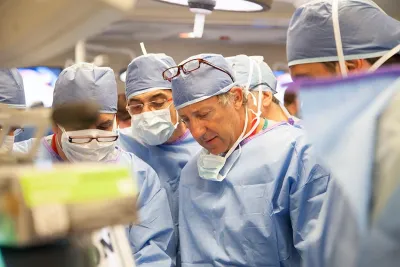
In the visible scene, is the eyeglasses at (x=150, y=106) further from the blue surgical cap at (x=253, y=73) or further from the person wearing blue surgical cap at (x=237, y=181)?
the person wearing blue surgical cap at (x=237, y=181)

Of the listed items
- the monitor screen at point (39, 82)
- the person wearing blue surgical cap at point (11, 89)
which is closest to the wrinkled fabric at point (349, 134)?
the person wearing blue surgical cap at point (11, 89)

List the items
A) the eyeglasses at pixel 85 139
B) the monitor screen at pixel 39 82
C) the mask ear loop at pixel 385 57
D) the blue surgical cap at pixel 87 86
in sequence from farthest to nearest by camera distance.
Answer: the monitor screen at pixel 39 82 → the blue surgical cap at pixel 87 86 → the eyeglasses at pixel 85 139 → the mask ear loop at pixel 385 57

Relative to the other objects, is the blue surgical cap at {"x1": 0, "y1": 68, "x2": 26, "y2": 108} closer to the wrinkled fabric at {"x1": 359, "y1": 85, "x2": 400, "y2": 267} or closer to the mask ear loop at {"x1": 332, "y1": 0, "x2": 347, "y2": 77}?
the mask ear loop at {"x1": 332, "y1": 0, "x2": 347, "y2": 77}

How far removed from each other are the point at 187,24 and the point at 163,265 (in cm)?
463

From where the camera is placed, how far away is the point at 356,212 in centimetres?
90

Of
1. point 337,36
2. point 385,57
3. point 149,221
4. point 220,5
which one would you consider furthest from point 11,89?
point 385,57

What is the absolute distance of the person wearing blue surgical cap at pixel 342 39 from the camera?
5.33ft

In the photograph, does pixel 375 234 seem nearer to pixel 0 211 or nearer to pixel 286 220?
pixel 0 211

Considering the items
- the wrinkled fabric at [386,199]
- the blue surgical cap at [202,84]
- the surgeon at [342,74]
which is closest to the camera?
the wrinkled fabric at [386,199]

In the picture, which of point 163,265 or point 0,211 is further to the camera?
point 163,265

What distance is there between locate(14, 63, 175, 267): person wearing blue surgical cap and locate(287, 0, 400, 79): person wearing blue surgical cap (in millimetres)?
949

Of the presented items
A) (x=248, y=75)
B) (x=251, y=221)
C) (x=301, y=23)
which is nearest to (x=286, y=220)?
(x=251, y=221)

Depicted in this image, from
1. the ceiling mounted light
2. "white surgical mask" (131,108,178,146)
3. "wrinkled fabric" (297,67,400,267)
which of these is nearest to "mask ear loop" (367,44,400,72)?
"wrinkled fabric" (297,67,400,267)

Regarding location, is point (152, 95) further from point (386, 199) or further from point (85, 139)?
point (386, 199)
